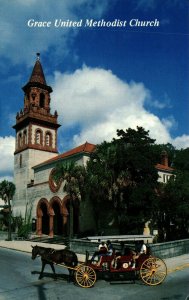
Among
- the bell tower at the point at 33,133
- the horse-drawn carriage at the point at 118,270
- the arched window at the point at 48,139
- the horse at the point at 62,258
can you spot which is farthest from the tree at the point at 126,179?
the horse-drawn carriage at the point at 118,270

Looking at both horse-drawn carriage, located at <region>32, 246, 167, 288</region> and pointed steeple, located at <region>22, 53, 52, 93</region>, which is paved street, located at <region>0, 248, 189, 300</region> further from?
pointed steeple, located at <region>22, 53, 52, 93</region>

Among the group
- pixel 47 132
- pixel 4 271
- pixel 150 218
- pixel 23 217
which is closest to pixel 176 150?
pixel 47 132

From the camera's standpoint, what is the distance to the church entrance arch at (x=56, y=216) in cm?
4244

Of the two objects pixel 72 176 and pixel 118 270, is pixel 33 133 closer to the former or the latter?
pixel 72 176

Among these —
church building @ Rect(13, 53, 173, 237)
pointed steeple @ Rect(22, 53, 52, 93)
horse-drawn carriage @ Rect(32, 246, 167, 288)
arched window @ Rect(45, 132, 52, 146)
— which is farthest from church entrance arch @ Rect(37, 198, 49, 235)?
horse-drawn carriage @ Rect(32, 246, 167, 288)

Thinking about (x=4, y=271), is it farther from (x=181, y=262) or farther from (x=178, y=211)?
(x=178, y=211)

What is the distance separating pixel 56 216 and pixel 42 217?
2.12 meters

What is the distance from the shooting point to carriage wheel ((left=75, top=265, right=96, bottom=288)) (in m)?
12.7

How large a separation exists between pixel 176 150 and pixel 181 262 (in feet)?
208

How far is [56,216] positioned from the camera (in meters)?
45.9

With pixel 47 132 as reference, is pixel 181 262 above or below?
below

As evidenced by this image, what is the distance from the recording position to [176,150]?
80.1 meters

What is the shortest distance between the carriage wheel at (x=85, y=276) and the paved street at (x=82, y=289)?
9.0 inches

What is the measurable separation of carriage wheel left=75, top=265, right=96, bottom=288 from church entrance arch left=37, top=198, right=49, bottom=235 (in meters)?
31.7
